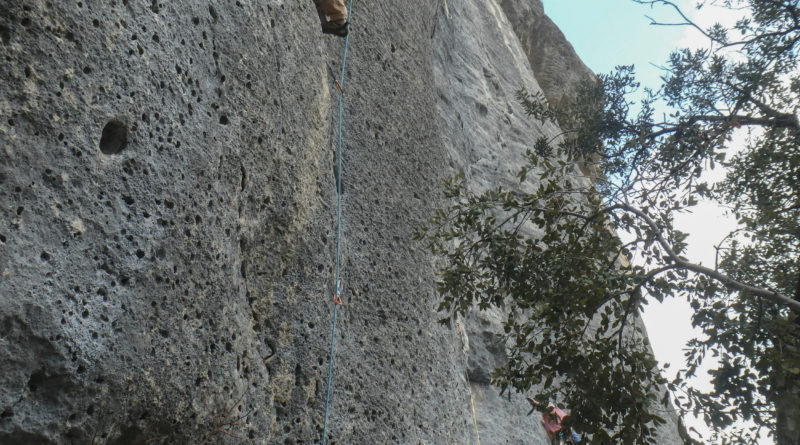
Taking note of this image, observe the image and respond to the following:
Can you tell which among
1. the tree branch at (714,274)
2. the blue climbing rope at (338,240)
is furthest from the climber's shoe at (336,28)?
the tree branch at (714,274)

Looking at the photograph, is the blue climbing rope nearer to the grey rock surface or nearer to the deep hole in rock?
the deep hole in rock

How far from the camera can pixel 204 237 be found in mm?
2623

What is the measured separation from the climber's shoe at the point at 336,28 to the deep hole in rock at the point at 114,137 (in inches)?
87.8

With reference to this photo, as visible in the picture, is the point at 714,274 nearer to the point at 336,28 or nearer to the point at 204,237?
the point at 204,237

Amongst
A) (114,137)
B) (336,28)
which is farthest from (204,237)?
(336,28)

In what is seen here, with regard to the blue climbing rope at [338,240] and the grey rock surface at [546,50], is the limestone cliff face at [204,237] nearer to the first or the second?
the blue climbing rope at [338,240]

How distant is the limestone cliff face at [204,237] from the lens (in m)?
2.06

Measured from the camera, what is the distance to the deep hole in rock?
2.37 meters

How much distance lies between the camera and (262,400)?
9.23 feet

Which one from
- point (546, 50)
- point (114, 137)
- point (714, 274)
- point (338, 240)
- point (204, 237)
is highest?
point (546, 50)

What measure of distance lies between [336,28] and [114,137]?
7.61ft

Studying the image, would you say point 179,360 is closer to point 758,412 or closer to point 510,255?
point 510,255

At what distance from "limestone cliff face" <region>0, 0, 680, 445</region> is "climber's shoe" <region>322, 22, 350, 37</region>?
92 mm

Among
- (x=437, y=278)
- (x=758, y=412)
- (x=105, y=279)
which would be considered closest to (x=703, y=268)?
(x=758, y=412)
